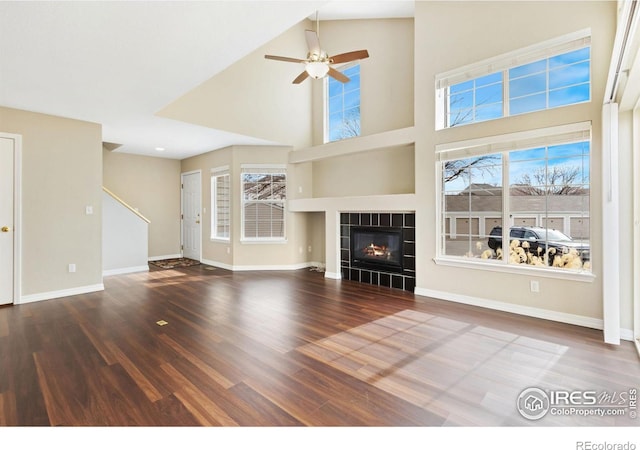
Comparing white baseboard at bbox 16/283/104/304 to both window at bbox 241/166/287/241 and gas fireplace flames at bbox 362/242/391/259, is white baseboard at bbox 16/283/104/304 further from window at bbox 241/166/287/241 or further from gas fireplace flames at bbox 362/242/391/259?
gas fireplace flames at bbox 362/242/391/259

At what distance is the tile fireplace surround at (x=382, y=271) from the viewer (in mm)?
4730

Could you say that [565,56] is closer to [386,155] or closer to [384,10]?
[386,155]

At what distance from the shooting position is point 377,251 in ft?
17.2

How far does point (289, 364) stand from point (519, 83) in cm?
400

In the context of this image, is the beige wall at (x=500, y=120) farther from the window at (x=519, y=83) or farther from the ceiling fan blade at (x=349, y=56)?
the ceiling fan blade at (x=349, y=56)

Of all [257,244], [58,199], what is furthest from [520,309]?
[58,199]

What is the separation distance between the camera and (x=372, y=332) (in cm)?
308

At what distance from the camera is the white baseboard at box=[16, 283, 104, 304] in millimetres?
4168

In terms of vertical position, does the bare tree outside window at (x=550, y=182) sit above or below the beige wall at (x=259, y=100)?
below

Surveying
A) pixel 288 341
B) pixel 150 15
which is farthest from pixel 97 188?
pixel 288 341

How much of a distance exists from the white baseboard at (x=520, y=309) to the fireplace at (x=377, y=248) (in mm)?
693

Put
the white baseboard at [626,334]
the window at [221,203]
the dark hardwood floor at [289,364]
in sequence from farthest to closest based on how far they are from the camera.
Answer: the window at [221,203] < the white baseboard at [626,334] < the dark hardwood floor at [289,364]

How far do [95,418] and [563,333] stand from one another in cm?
387

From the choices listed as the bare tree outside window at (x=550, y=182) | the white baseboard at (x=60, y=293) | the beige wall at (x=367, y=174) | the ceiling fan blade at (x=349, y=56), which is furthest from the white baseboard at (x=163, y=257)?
the bare tree outside window at (x=550, y=182)
